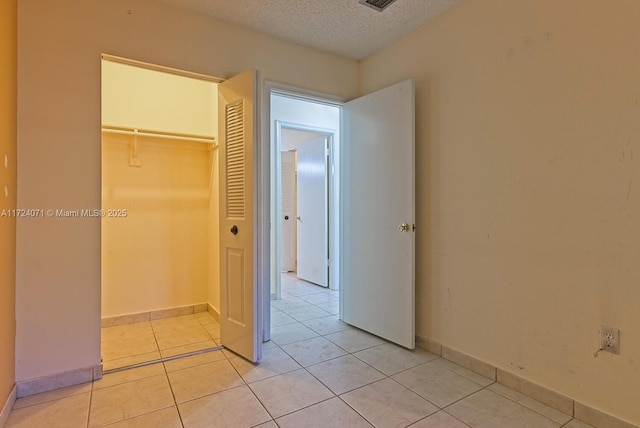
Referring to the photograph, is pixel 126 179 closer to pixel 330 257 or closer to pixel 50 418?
pixel 50 418

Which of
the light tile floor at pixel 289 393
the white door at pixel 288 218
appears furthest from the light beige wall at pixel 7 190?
the white door at pixel 288 218

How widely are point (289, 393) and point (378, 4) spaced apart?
8.18 feet

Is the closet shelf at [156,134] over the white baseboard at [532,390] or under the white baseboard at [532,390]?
over

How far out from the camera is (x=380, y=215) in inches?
108

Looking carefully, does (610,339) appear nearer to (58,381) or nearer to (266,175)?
(266,175)

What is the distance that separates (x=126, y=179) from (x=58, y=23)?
1398mm

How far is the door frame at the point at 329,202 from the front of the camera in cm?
401

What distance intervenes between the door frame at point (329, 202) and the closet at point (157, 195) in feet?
2.68

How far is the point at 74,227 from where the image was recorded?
2.04 metres

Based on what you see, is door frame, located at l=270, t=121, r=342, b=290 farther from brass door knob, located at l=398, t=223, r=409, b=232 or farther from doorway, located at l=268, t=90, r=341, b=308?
brass door knob, located at l=398, t=223, r=409, b=232

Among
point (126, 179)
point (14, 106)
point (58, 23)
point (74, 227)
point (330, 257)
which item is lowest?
point (330, 257)

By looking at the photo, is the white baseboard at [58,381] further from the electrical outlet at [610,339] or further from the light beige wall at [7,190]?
the electrical outlet at [610,339]

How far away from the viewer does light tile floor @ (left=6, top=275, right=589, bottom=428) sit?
5.56 feet

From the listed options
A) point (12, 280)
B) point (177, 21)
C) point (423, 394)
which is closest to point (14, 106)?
point (12, 280)
